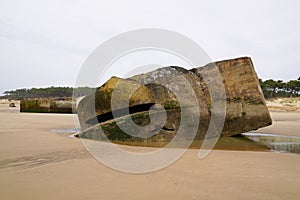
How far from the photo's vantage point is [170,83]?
647cm

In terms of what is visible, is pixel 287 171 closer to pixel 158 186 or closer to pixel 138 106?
pixel 158 186

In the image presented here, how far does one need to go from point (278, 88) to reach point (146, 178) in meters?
53.7

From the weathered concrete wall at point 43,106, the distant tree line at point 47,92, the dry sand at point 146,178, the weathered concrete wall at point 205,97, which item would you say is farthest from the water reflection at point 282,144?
the distant tree line at point 47,92

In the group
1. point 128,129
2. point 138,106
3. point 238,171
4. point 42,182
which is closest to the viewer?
point 42,182

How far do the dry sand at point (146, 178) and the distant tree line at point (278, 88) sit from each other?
49402 millimetres

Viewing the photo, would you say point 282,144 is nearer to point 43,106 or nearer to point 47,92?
point 43,106

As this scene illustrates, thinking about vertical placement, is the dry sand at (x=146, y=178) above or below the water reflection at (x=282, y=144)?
above

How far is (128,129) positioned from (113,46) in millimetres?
2574

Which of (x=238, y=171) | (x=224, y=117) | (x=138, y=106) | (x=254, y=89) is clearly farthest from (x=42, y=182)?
(x=254, y=89)

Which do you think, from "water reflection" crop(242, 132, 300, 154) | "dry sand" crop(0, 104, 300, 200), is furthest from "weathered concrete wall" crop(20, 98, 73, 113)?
"water reflection" crop(242, 132, 300, 154)

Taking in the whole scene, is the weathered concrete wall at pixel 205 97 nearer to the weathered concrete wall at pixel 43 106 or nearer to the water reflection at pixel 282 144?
the water reflection at pixel 282 144

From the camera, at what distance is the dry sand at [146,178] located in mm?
2396

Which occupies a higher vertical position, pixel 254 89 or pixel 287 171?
pixel 254 89

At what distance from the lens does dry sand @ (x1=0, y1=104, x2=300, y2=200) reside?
2.40m
